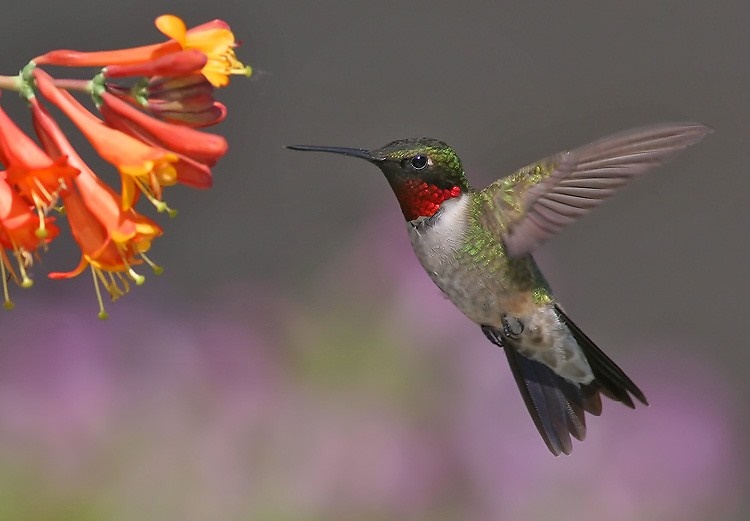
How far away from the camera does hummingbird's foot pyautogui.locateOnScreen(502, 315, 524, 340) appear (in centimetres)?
232

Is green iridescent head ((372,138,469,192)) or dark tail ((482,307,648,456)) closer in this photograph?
green iridescent head ((372,138,469,192))

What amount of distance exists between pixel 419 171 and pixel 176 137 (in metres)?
0.67

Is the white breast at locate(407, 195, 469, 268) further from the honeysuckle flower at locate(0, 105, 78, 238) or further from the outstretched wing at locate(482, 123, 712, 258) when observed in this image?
the honeysuckle flower at locate(0, 105, 78, 238)

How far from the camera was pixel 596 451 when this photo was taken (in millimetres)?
3074

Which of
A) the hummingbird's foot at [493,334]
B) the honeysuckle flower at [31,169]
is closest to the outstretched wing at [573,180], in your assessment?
the hummingbird's foot at [493,334]

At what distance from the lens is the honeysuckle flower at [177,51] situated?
1.52 m

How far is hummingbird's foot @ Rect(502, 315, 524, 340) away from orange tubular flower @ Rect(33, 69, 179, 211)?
933 mm

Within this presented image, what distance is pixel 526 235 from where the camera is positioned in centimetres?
214

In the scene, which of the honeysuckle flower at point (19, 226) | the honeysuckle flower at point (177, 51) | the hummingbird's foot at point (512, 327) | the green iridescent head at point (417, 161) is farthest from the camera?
the hummingbird's foot at point (512, 327)

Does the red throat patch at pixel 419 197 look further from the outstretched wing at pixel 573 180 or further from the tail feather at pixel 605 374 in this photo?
the tail feather at pixel 605 374

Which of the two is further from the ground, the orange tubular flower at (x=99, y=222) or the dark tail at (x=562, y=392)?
the orange tubular flower at (x=99, y=222)

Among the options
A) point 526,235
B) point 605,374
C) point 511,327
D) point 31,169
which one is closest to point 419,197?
point 526,235

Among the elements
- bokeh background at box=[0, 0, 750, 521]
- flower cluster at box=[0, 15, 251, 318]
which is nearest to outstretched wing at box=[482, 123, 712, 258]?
bokeh background at box=[0, 0, 750, 521]

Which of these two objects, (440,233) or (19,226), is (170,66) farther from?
(440,233)
